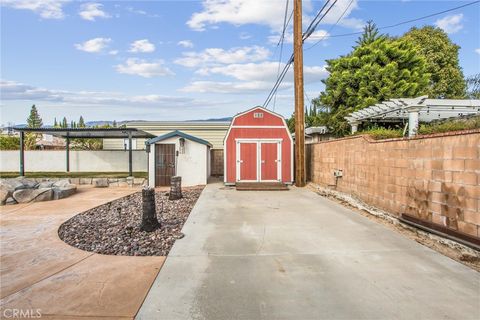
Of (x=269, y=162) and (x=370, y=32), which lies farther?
(x=370, y=32)

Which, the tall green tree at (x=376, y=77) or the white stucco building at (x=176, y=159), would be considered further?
the tall green tree at (x=376, y=77)

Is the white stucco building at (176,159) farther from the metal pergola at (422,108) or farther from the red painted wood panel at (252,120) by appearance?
the metal pergola at (422,108)

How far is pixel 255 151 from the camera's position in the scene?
12945mm

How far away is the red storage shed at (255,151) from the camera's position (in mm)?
12898

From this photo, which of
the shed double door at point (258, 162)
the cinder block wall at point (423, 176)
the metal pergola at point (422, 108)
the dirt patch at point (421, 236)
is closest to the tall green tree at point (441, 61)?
the metal pergola at point (422, 108)

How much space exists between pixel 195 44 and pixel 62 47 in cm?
551

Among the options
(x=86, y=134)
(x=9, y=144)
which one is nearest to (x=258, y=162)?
(x=86, y=134)

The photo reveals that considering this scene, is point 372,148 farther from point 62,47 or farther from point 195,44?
point 62,47

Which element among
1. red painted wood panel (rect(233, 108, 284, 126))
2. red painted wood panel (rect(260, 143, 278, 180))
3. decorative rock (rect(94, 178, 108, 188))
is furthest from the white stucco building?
red painted wood panel (rect(260, 143, 278, 180))

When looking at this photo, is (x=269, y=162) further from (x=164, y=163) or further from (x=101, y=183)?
(x=101, y=183)

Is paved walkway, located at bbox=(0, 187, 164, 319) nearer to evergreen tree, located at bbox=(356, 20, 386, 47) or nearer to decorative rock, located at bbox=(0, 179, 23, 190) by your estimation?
decorative rock, located at bbox=(0, 179, 23, 190)

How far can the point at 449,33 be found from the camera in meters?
21.0

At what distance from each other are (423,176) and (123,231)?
226 inches

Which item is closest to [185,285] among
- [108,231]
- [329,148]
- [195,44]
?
[108,231]
